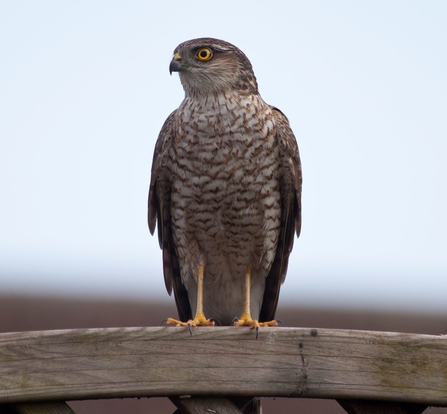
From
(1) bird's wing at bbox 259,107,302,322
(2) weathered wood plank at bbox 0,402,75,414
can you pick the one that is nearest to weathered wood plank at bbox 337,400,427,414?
(2) weathered wood plank at bbox 0,402,75,414

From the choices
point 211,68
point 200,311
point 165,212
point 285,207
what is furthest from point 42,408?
point 211,68

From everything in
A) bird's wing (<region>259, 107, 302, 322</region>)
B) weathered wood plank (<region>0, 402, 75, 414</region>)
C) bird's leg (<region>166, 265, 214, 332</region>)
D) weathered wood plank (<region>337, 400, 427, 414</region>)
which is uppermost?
bird's wing (<region>259, 107, 302, 322</region>)

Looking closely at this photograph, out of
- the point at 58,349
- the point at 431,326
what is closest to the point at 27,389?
the point at 58,349

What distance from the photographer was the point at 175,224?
471 centimetres

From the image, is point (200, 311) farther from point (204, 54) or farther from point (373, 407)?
point (373, 407)

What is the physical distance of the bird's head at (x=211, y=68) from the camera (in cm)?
464

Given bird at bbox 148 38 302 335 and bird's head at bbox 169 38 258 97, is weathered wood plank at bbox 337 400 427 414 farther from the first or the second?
bird's head at bbox 169 38 258 97

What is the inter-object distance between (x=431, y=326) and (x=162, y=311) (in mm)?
2245

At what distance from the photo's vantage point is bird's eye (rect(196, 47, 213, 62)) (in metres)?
4.78

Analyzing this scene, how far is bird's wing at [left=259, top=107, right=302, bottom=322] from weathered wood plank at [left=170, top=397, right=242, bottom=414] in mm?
2213

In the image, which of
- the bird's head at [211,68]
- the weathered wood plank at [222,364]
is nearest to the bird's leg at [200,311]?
the bird's head at [211,68]

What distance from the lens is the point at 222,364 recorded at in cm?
265

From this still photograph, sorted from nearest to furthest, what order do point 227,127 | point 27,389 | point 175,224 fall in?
1. point 27,389
2. point 227,127
3. point 175,224

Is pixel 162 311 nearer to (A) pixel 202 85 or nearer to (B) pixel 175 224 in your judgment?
(B) pixel 175 224
